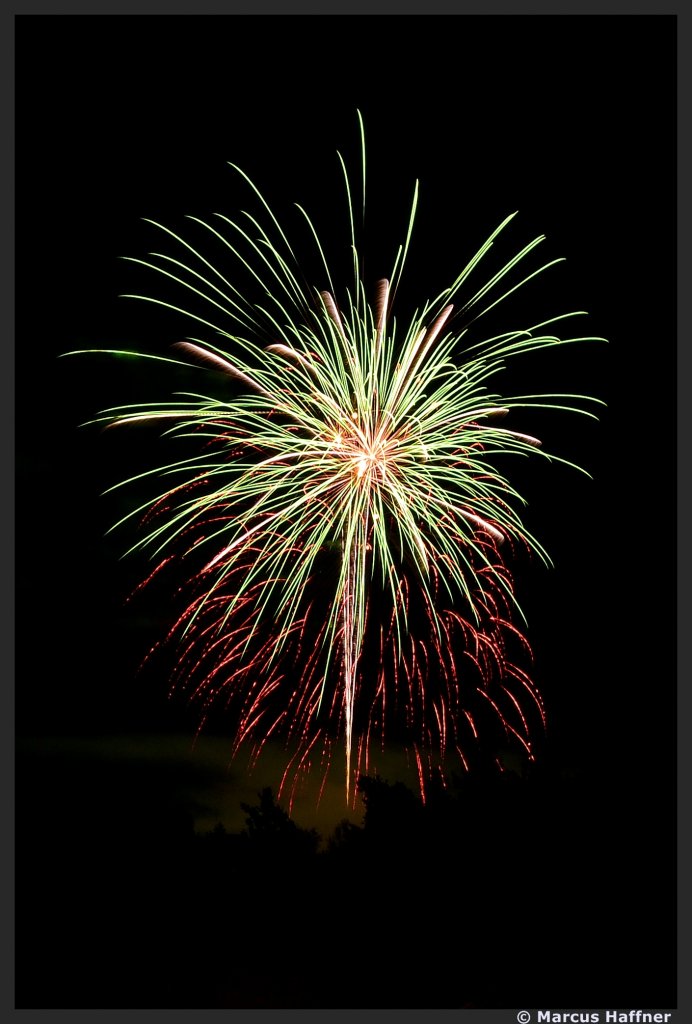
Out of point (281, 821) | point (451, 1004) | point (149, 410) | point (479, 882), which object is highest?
point (149, 410)

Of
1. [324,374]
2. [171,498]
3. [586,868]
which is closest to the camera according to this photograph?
[324,374]

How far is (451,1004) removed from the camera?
680 inches

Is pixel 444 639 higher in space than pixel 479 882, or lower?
higher

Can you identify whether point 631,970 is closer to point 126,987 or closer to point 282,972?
point 282,972

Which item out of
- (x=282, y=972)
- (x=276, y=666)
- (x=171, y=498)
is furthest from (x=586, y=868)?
(x=171, y=498)

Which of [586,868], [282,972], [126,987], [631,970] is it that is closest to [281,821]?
[282,972]

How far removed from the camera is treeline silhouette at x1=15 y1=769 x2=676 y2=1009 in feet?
57.1

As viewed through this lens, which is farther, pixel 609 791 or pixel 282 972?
pixel 609 791

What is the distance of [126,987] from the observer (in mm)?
17703

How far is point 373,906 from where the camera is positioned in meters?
21.5

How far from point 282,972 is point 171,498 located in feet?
38.5

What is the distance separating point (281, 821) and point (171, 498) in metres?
12.5

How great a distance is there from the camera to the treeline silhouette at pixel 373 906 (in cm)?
1741

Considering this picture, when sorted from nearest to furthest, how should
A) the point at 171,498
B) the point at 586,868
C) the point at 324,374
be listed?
the point at 324,374 < the point at 171,498 < the point at 586,868
